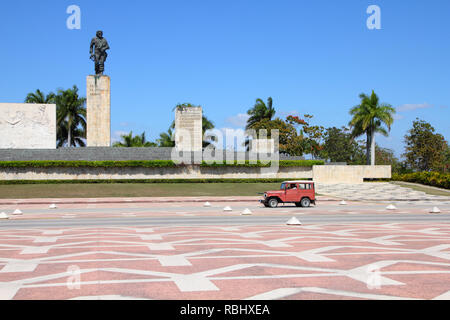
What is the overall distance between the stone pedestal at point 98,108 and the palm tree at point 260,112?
2645cm

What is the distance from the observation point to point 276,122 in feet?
215

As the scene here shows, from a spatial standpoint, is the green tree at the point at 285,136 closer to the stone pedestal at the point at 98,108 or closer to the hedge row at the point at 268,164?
the hedge row at the point at 268,164

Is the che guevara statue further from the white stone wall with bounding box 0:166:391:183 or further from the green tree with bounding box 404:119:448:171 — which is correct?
the green tree with bounding box 404:119:448:171

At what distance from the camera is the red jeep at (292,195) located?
2697cm

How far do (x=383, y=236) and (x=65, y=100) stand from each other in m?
56.2

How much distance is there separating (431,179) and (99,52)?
36.5 m

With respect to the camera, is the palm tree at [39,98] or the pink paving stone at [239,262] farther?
the palm tree at [39,98]

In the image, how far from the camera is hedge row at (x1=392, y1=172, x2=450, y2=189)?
46.2 metres

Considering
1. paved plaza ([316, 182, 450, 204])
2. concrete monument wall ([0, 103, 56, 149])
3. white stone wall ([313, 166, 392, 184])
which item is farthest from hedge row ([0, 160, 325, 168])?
paved plaza ([316, 182, 450, 204])

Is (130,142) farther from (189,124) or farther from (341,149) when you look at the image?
(341,149)

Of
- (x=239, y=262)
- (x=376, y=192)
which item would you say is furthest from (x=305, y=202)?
(x=239, y=262)

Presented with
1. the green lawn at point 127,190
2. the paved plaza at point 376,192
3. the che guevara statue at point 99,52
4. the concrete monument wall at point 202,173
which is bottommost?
the paved plaza at point 376,192

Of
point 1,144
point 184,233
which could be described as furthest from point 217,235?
point 1,144

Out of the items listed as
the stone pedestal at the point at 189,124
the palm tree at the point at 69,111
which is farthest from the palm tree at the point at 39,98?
the stone pedestal at the point at 189,124
